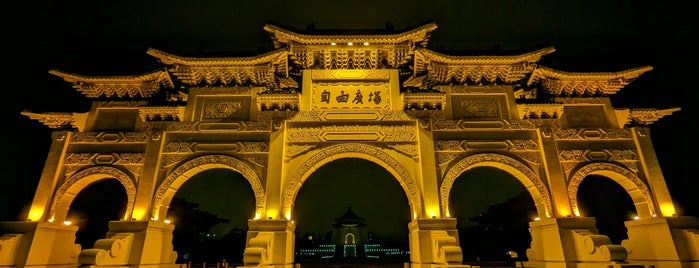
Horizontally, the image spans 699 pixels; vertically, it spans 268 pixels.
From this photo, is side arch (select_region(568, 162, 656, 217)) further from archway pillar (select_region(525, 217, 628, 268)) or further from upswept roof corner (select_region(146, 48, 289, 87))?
upswept roof corner (select_region(146, 48, 289, 87))

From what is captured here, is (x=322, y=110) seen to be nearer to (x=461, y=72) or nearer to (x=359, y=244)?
(x=461, y=72)

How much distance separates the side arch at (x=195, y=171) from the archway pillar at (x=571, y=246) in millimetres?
7764

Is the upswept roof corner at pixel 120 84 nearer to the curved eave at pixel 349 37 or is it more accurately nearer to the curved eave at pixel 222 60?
the curved eave at pixel 222 60

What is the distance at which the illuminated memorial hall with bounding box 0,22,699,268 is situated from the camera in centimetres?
Result: 891

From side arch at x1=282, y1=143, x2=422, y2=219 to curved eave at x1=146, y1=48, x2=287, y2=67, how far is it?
10.3 ft

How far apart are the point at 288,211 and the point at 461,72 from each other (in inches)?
261

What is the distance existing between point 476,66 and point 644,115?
528cm

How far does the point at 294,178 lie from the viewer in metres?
9.43

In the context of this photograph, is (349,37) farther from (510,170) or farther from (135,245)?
(135,245)

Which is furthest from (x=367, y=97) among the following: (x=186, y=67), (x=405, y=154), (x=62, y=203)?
(x=62, y=203)

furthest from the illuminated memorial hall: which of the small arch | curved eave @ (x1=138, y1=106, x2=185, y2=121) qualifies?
the small arch

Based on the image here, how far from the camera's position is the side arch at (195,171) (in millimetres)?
9258

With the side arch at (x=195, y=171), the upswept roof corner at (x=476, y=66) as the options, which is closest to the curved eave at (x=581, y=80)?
the upswept roof corner at (x=476, y=66)

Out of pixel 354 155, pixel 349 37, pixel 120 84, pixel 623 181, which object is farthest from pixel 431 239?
pixel 120 84
